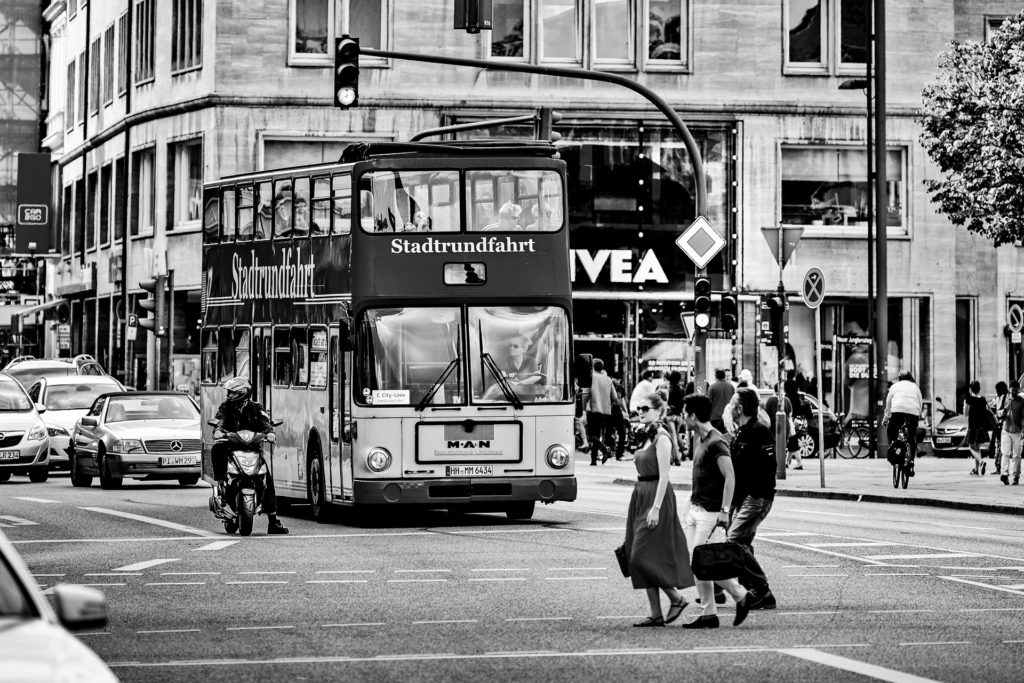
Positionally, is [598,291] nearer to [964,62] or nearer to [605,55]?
[605,55]

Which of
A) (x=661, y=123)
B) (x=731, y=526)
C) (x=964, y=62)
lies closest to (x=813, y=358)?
(x=661, y=123)

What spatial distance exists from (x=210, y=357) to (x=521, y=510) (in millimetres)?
5522

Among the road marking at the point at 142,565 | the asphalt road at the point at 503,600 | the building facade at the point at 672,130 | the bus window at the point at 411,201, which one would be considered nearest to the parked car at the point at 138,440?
the asphalt road at the point at 503,600

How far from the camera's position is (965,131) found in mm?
40281

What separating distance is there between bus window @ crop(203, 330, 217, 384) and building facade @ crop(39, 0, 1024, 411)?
832 inches

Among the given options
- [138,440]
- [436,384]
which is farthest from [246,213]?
[138,440]

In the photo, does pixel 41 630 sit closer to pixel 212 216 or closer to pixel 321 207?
pixel 321 207

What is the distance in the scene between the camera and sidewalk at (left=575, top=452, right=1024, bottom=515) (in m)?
26.5

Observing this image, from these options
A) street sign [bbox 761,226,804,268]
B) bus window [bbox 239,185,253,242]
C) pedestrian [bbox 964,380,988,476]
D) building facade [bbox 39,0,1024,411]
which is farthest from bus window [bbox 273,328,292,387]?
building facade [bbox 39,0,1024,411]

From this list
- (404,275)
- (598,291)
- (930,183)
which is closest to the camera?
(404,275)

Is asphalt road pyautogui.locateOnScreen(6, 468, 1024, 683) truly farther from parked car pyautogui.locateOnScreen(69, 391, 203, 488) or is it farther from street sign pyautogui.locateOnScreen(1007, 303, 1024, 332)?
street sign pyautogui.locateOnScreen(1007, 303, 1024, 332)

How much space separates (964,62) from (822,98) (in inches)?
338

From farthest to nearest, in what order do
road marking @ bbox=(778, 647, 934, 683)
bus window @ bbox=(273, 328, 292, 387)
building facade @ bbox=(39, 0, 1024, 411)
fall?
building facade @ bbox=(39, 0, 1024, 411) → bus window @ bbox=(273, 328, 292, 387) → road marking @ bbox=(778, 647, 934, 683)

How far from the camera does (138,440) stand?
3033 centimetres
